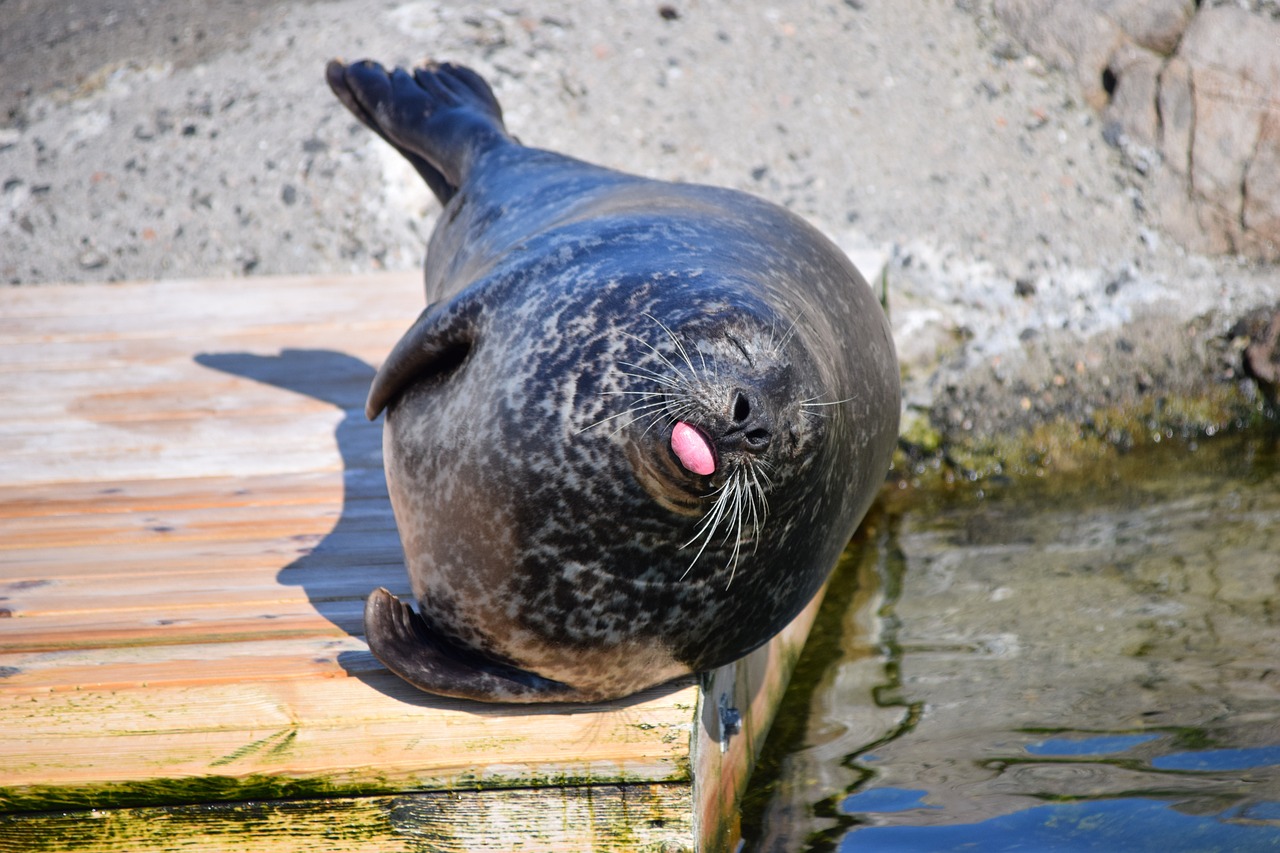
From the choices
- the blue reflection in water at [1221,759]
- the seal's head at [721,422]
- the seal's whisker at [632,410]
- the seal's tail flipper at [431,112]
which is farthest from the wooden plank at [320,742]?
the seal's tail flipper at [431,112]

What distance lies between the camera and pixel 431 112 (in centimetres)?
393

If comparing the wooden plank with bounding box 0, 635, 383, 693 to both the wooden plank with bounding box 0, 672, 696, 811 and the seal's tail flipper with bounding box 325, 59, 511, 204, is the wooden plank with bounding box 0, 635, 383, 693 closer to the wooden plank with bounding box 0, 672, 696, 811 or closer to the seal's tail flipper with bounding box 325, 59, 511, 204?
the wooden plank with bounding box 0, 672, 696, 811

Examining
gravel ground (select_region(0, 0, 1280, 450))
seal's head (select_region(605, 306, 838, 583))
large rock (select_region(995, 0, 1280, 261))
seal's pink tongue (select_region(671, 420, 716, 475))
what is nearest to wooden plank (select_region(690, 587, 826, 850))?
seal's head (select_region(605, 306, 838, 583))

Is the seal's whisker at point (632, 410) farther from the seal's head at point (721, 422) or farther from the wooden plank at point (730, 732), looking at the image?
the wooden plank at point (730, 732)

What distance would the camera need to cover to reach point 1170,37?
6.67m

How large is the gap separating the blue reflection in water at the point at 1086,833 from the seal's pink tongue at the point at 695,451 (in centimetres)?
113

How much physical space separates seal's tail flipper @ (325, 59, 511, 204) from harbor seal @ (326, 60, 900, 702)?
A: 1.29 meters

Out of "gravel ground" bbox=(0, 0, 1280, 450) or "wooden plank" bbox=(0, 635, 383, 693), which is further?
"gravel ground" bbox=(0, 0, 1280, 450)

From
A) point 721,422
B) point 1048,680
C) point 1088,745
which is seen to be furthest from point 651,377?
point 1048,680

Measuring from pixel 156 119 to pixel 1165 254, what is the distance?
5.24 metres

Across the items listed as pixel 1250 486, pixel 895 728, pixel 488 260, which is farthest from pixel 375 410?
pixel 1250 486

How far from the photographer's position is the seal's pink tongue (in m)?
1.80

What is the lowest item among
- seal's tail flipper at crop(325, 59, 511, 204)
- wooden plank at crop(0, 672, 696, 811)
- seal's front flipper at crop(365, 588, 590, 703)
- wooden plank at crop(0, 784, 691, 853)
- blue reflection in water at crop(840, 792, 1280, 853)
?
blue reflection in water at crop(840, 792, 1280, 853)

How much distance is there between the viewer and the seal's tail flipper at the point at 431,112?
3736 mm
